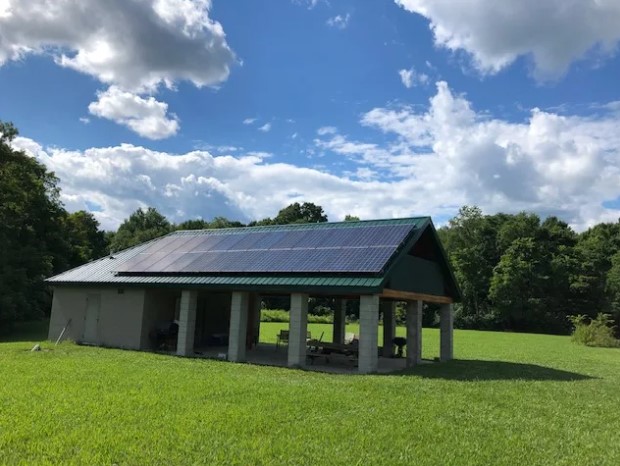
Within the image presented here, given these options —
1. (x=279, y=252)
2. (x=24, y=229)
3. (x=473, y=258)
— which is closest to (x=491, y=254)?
(x=473, y=258)

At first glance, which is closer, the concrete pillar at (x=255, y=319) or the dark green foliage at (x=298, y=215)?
the concrete pillar at (x=255, y=319)

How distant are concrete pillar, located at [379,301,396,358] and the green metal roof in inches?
237

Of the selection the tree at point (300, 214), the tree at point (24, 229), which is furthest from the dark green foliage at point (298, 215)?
the tree at point (24, 229)

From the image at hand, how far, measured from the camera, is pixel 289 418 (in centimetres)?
836

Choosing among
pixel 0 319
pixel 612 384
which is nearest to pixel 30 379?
pixel 612 384

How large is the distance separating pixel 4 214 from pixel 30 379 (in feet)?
86.0

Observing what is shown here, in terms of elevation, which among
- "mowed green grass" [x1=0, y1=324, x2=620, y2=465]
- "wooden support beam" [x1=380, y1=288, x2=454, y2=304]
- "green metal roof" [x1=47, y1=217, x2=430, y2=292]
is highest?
"green metal roof" [x1=47, y1=217, x2=430, y2=292]

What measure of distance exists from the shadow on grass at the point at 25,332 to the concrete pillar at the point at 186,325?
13158mm

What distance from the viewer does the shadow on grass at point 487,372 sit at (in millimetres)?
14734

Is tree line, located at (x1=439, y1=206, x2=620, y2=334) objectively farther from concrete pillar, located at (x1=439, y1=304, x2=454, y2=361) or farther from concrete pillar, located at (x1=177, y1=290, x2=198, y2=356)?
concrete pillar, located at (x1=177, y1=290, x2=198, y2=356)

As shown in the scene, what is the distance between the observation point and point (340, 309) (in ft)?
83.1

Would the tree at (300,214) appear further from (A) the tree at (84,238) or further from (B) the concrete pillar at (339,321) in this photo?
(B) the concrete pillar at (339,321)

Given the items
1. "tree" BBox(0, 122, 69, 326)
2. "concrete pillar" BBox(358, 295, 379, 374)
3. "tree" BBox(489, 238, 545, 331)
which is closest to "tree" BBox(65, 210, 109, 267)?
"tree" BBox(0, 122, 69, 326)

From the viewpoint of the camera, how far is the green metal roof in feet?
50.0
